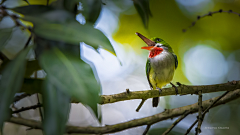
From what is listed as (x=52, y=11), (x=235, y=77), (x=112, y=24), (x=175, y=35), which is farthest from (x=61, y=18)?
(x=235, y=77)

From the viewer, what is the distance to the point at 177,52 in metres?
1.24

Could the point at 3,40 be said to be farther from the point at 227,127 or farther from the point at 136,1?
the point at 227,127

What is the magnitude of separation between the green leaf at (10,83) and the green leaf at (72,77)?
51 millimetres

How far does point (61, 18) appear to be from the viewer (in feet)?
1.70

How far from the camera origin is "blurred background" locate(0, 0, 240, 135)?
121cm

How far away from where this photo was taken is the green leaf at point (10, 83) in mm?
413

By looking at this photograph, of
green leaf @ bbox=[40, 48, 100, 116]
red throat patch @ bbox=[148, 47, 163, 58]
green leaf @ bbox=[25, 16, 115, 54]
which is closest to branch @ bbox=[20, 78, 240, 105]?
green leaf @ bbox=[40, 48, 100, 116]

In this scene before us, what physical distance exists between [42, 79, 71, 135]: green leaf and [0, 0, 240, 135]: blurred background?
76 cm

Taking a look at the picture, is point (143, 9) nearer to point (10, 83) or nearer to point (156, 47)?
point (156, 47)

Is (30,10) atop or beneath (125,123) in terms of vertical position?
atop

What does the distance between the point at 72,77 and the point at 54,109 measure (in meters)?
0.07

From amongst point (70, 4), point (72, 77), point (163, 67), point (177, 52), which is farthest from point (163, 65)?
point (72, 77)

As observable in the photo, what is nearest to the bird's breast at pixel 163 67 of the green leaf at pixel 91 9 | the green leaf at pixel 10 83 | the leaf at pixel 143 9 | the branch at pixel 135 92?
the branch at pixel 135 92

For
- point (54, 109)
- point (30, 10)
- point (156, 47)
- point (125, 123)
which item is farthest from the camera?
point (156, 47)
